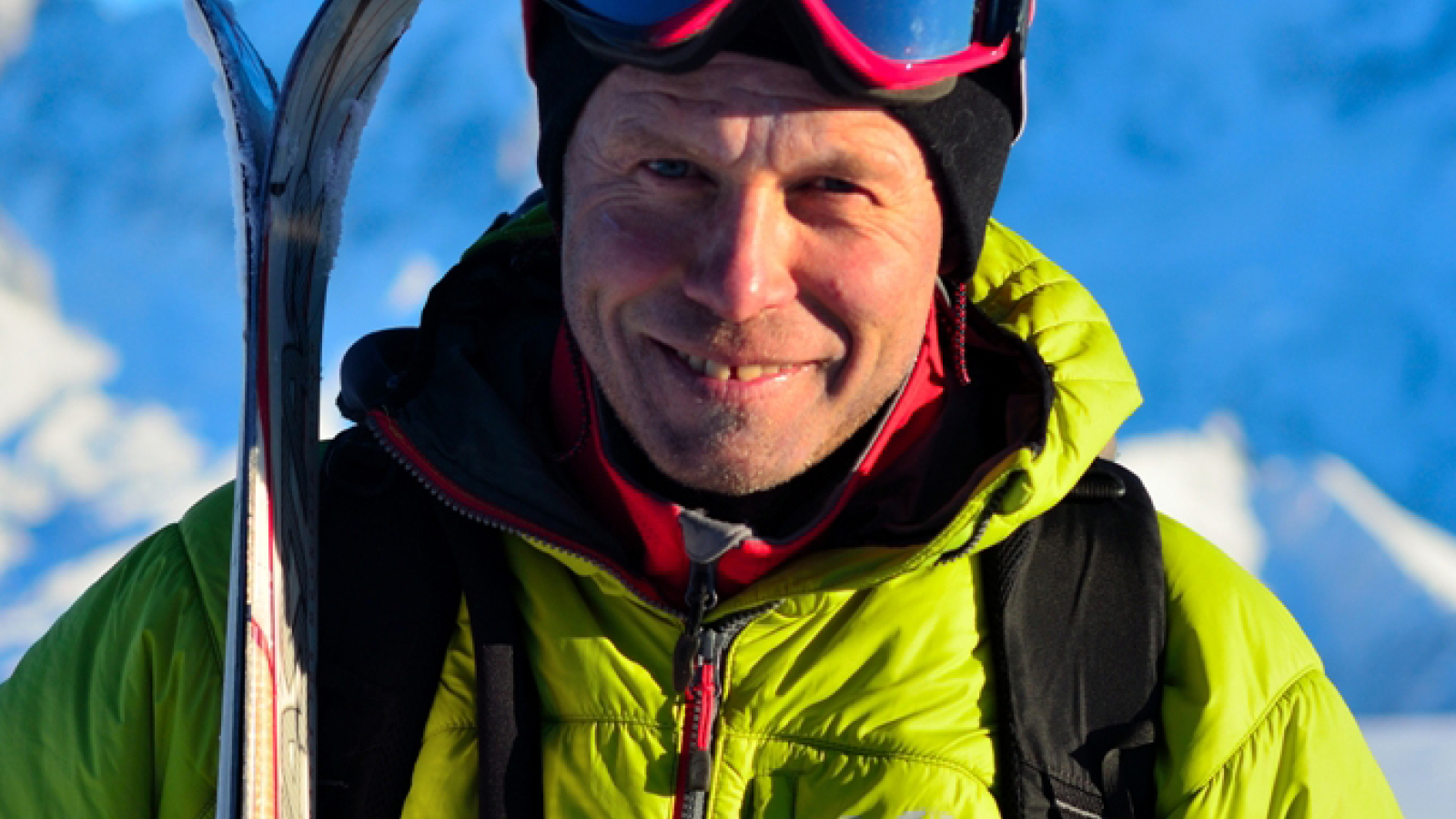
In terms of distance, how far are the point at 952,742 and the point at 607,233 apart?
0.82m

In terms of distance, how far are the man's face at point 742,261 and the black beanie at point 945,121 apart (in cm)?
3

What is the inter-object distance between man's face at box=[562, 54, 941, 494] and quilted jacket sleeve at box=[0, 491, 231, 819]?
2.16 ft

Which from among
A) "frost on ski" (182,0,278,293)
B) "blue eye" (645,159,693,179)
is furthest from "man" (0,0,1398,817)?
"frost on ski" (182,0,278,293)

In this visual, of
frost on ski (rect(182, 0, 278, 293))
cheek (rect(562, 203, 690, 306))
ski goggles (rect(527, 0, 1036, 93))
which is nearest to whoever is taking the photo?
ski goggles (rect(527, 0, 1036, 93))

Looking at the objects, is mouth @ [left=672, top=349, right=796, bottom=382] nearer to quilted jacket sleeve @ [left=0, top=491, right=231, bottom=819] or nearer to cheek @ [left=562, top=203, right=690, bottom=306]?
cheek @ [left=562, top=203, right=690, bottom=306]

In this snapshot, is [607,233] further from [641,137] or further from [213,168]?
[213,168]

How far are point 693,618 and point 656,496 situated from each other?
6.7 inches

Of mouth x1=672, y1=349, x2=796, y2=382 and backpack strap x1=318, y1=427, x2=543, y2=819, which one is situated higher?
mouth x1=672, y1=349, x2=796, y2=382

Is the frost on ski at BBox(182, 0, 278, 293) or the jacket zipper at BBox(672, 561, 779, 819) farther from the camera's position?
the frost on ski at BBox(182, 0, 278, 293)

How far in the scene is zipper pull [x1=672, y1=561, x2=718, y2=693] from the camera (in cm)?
173

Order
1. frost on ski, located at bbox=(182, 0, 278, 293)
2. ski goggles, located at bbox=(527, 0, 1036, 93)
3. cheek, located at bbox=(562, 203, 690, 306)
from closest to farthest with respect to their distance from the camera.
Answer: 1. ski goggles, located at bbox=(527, 0, 1036, 93)
2. cheek, located at bbox=(562, 203, 690, 306)
3. frost on ski, located at bbox=(182, 0, 278, 293)

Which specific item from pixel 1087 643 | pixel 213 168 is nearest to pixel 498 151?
pixel 213 168

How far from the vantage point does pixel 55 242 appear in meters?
4.77

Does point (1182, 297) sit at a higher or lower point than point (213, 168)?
lower
